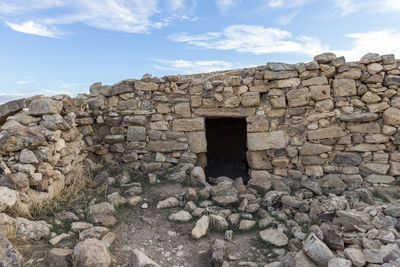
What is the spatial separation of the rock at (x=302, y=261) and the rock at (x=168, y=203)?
6.09 ft

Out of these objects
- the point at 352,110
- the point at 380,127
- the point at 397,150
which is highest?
the point at 352,110

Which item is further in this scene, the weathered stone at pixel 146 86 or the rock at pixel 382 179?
the weathered stone at pixel 146 86

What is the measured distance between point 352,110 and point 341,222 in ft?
7.51

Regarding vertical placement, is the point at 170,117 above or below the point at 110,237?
above

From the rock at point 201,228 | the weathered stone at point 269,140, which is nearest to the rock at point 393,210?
the weathered stone at point 269,140

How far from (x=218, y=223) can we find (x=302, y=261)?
1.11 meters

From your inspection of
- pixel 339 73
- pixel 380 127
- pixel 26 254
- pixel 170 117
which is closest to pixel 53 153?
pixel 26 254

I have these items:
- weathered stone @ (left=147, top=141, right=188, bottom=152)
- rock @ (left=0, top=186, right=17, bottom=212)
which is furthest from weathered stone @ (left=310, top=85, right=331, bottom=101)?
rock @ (left=0, top=186, right=17, bottom=212)

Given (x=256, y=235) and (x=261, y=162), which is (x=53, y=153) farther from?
(x=261, y=162)

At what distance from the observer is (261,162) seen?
4.91 metres

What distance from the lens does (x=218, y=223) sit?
3256 mm

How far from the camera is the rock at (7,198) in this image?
9.08 ft

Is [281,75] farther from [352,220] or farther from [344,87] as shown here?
[352,220]

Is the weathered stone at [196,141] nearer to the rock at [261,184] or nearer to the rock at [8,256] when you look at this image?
the rock at [261,184]
